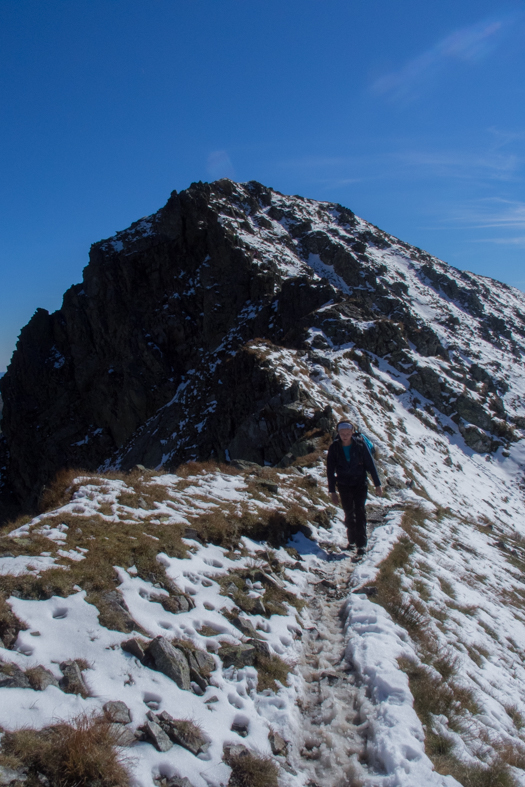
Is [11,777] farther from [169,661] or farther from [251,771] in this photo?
[251,771]

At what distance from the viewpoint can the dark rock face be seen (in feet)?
103

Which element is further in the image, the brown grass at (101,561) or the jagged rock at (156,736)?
the brown grass at (101,561)

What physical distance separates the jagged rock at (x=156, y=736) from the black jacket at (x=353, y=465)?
21.5 ft

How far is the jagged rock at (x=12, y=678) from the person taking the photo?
11.7 ft

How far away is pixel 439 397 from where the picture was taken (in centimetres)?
3838

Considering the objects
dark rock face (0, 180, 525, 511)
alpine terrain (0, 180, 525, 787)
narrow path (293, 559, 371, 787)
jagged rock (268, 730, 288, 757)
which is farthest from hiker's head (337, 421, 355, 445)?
dark rock face (0, 180, 525, 511)

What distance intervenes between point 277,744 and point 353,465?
6186mm

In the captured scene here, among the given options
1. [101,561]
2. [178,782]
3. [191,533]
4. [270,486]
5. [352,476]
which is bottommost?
[178,782]

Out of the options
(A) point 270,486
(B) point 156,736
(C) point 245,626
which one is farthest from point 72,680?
(A) point 270,486

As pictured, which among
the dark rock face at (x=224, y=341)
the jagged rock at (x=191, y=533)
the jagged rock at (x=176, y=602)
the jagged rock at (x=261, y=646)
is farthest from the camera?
the dark rock face at (x=224, y=341)

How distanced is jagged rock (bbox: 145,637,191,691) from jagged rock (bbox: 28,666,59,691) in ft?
3.37

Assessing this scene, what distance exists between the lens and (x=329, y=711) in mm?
4770

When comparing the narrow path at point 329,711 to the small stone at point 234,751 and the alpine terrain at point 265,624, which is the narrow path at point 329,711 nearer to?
the alpine terrain at point 265,624

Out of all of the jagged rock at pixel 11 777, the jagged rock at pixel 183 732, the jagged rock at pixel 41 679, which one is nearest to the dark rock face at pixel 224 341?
the jagged rock at pixel 183 732
